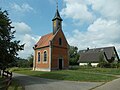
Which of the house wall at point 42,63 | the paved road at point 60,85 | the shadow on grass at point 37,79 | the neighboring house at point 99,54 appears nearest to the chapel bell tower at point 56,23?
the house wall at point 42,63

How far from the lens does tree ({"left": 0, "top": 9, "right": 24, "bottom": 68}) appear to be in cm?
1866

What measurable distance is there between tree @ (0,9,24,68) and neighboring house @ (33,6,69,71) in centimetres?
1707

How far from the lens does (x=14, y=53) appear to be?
20688mm

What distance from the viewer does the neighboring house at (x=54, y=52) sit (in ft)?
125

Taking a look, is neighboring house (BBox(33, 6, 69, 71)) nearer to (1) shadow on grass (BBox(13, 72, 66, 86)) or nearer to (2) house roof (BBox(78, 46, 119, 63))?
(1) shadow on grass (BBox(13, 72, 66, 86))

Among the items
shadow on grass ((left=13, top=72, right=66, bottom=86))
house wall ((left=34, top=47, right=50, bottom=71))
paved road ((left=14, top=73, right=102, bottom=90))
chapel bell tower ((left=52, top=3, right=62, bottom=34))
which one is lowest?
paved road ((left=14, top=73, right=102, bottom=90))

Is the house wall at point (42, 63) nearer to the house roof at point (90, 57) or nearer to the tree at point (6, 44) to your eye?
the tree at point (6, 44)

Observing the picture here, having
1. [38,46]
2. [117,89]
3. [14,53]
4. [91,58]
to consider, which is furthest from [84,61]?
[117,89]

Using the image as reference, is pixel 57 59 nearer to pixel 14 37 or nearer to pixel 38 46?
pixel 38 46

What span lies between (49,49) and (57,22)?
6.90m

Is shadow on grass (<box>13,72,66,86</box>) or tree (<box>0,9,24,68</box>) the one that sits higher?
tree (<box>0,9,24,68</box>)

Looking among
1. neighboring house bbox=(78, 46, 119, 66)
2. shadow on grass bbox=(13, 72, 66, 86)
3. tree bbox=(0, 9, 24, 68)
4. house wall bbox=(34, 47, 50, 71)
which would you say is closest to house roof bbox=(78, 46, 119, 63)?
neighboring house bbox=(78, 46, 119, 66)

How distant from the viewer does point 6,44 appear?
19062 millimetres

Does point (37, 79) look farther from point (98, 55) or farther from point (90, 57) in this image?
point (90, 57)
